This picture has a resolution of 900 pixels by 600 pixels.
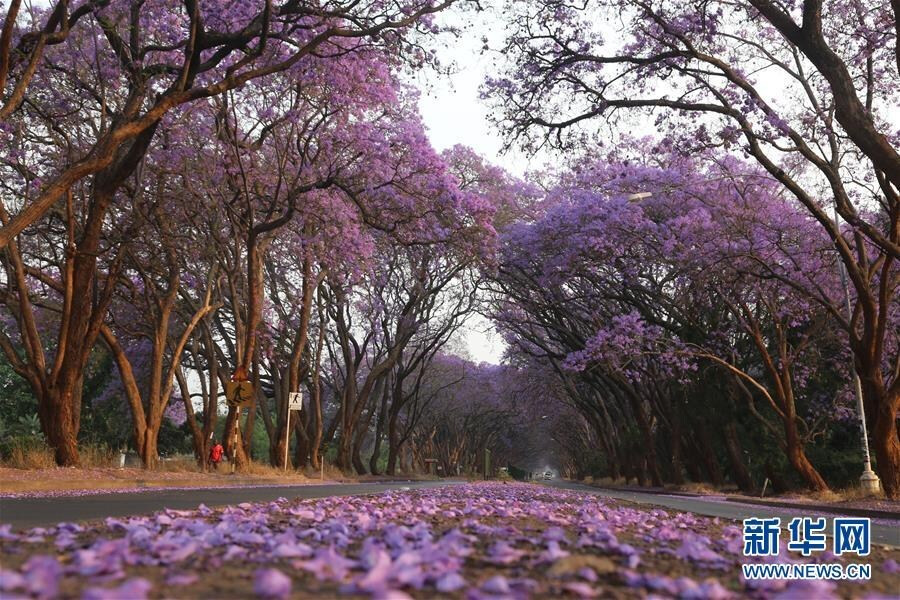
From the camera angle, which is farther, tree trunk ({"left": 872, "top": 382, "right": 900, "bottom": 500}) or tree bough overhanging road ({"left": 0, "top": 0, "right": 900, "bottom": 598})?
tree trunk ({"left": 872, "top": 382, "right": 900, "bottom": 500})

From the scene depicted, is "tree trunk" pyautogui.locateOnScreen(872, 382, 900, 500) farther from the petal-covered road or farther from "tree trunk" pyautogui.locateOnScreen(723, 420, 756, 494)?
the petal-covered road

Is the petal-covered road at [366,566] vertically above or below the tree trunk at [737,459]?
above

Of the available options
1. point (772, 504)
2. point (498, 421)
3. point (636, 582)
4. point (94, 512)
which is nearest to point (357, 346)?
point (772, 504)

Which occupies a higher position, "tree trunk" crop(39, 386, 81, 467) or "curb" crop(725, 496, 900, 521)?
"tree trunk" crop(39, 386, 81, 467)

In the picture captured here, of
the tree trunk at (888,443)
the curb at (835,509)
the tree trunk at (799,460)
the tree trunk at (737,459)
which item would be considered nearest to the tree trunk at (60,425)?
the curb at (835,509)

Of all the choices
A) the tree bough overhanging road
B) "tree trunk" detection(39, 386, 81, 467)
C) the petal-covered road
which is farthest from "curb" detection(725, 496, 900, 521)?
"tree trunk" detection(39, 386, 81, 467)

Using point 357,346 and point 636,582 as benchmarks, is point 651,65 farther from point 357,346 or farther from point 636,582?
point 357,346

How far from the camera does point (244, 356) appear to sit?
20.0m

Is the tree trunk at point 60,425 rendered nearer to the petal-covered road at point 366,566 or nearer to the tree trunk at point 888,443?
the petal-covered road at point 366,566

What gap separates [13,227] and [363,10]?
724 cm

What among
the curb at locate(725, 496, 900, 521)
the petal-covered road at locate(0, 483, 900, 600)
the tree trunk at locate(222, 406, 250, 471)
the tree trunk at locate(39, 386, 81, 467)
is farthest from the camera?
the tree trunk at locate(222, 406, 250, 471)

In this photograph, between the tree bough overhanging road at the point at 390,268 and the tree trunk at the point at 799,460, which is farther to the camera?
the tree trunk at the point at 799,460

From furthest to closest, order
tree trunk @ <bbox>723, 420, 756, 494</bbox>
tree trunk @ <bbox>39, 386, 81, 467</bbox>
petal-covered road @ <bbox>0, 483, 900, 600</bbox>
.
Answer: tree trunk @ <bbox>723, 420, 756, 494</bbox> → tree trunk @ <bbox>39, 386, 81, 467</bbox> → petal-covered road @ <bbox>0, 483, 900, 600</bbox>

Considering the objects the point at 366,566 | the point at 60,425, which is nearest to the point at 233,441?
the point at 60,425
